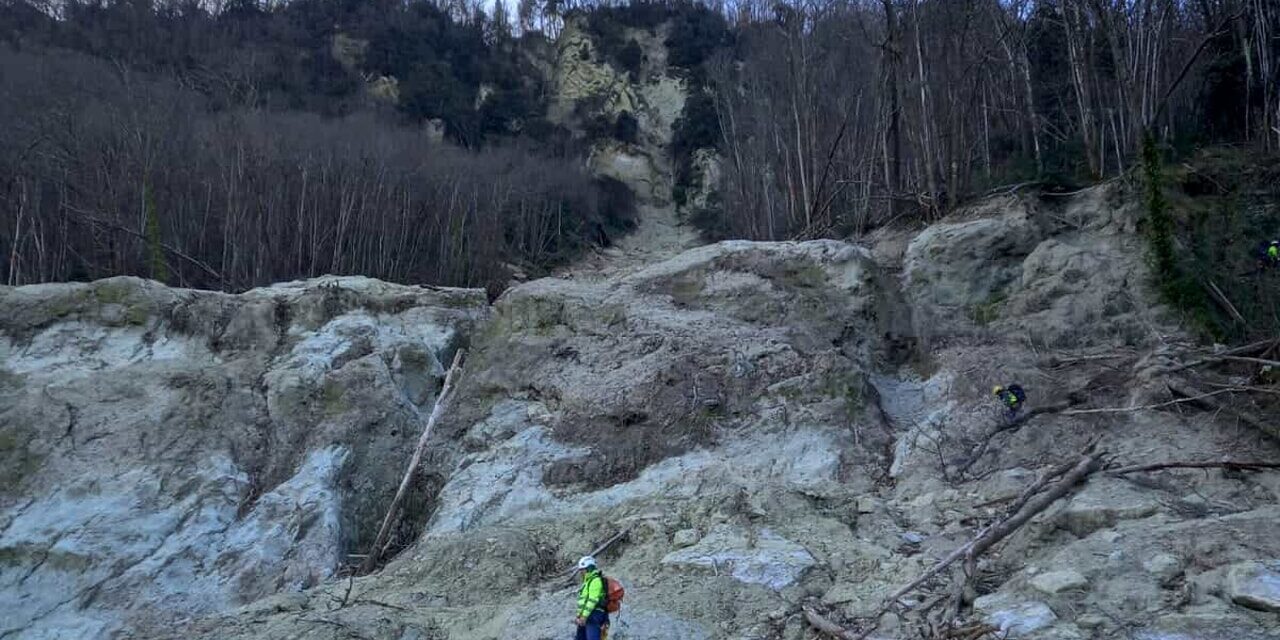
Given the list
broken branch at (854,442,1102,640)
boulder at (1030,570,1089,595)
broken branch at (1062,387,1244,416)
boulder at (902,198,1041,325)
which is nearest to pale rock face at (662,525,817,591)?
broken branch at (854,442,1102,640)

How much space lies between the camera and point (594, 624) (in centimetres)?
766

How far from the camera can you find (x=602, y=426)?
12.1 m

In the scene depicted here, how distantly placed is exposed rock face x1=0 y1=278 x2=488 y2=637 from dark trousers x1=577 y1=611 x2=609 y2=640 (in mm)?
4558

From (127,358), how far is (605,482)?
23.3ft

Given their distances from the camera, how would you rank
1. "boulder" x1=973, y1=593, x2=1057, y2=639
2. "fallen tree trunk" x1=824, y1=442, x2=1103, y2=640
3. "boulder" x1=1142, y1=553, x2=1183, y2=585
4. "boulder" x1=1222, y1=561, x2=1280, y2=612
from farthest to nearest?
1. "fallen tree trunk" x1=824, y1=442, x2=1103, y2=640
2. "boulder" x1=1142, y1=553, x2=1183, y2=585
3. "boulder" x1=973, y1=593, x2=1057, y2=639
4. "boulder" x1=1222, y1=561, x2=1280, y2=612

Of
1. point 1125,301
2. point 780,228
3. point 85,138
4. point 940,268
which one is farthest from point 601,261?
point 1125,301

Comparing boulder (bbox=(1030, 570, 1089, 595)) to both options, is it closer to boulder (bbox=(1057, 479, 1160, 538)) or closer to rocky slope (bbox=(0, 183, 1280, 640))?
rocky slope (bbox=(0, 183, 1280, 640))

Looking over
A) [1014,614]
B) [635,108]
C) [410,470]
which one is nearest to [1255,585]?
[1014,614]

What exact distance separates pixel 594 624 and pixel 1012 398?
5.66 meters

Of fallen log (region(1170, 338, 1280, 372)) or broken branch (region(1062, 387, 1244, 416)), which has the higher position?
fallen log (region(1170, 338, 1280, 372))

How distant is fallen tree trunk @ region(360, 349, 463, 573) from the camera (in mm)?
11172

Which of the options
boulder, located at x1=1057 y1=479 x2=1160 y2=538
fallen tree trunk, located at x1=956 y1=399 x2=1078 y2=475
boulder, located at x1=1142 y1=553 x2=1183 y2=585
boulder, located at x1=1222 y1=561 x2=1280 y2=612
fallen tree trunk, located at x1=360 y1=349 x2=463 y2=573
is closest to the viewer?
boulder, located at x1=1222 y1=561 x2=1280 y2=612

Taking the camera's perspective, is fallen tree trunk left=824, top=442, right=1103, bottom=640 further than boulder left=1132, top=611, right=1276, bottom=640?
Yes

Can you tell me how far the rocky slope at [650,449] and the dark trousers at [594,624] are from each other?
689mm
